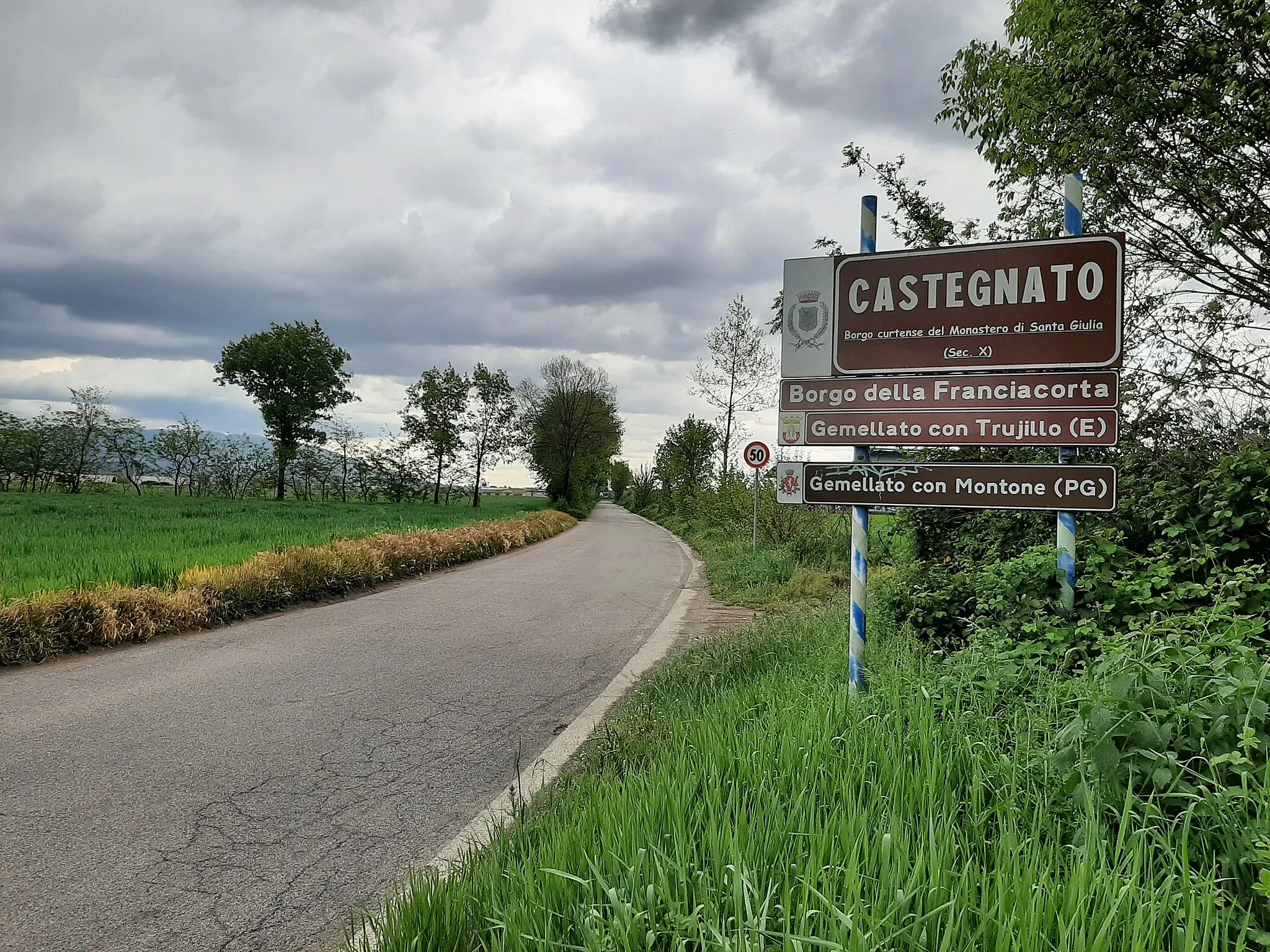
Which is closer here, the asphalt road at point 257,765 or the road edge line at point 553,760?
the asphalt road at point 257,765

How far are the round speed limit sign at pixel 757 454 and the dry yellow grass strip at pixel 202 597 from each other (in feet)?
26.4

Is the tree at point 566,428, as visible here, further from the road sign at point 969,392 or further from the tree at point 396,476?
the road sign at point 969,392

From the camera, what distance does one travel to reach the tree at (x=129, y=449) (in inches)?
1594

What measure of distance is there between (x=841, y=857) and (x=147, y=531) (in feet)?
58.8

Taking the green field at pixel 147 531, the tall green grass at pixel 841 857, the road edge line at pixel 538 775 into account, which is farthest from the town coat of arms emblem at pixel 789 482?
the green field at pixel 147 531

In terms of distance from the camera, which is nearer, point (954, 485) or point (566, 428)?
point (954, 485)

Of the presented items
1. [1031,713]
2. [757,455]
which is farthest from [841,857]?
[757,455]

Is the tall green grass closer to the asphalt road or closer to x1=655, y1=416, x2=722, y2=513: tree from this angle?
the asphalt road

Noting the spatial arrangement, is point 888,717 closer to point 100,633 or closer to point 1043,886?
point 1043,886

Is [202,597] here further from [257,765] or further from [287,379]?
[287,379]

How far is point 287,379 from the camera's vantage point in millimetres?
55531

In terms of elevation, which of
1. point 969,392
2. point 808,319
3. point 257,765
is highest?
point 808,319

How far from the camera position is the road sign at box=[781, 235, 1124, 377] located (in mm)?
4484

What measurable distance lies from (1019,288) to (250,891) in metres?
5.05
